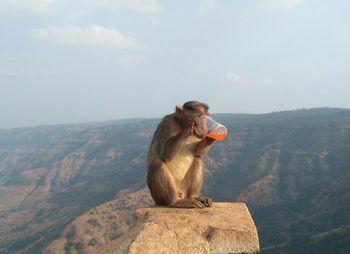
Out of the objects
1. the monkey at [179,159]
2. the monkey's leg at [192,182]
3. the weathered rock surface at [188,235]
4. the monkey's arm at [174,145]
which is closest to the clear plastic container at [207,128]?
the monkey at [179,159]

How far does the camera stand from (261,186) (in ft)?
253

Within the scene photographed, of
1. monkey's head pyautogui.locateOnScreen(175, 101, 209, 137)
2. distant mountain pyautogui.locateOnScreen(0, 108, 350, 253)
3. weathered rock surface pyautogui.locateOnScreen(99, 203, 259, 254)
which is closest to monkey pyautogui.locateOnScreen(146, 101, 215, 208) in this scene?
monkey's head pyautogui.locateOnScreen(175, 101, 209, 137)

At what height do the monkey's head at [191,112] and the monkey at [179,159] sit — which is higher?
the monkey's head at [191,112]

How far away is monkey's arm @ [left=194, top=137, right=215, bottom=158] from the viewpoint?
27.3ft

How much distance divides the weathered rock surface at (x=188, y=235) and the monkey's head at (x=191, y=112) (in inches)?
61.1

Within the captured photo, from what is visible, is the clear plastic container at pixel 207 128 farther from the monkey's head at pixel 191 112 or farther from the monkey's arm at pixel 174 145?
the monkey's arm at pixel 174 145

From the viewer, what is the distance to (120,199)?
81.1m

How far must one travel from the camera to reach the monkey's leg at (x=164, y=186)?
8.09 meters

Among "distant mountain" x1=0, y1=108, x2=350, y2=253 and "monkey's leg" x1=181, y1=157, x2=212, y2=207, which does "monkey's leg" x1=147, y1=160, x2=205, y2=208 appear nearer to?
"monkey's leg" x1=181, y1=157, x2=212, y2=207

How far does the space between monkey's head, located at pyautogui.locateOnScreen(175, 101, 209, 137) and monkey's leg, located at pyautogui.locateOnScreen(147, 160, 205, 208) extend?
85 centimetres

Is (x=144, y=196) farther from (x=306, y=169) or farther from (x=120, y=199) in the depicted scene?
(x=306, y=169)

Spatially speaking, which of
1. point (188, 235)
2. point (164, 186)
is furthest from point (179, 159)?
point (188, 235)

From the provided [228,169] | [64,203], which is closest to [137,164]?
[64,203]

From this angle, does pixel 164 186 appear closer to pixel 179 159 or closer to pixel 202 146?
pixel 179 159
